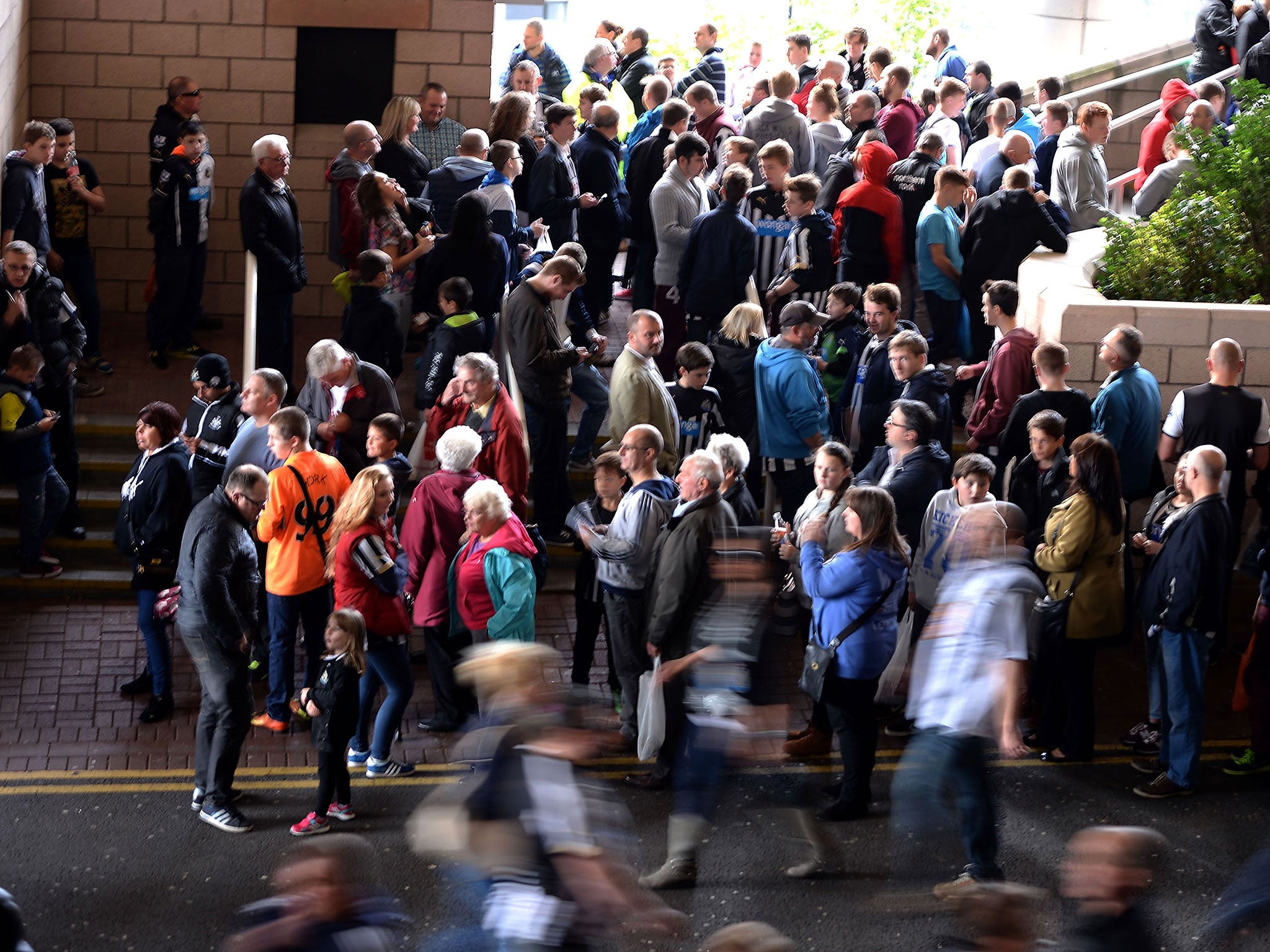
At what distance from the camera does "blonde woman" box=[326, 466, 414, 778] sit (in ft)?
28.3

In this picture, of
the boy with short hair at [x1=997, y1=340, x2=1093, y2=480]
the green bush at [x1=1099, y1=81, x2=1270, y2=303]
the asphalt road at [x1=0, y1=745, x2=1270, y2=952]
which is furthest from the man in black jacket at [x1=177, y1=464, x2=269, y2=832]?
the green bush at [x1=1099, y1=81, x2=1270, y2=303]

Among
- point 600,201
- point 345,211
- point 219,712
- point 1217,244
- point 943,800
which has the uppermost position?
point 600,201

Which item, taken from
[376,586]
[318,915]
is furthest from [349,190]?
[318,915]

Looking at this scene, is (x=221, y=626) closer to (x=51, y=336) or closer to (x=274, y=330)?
(x=51, y=336)

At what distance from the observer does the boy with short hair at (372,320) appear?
1123cm

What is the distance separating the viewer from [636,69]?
17.6 meters

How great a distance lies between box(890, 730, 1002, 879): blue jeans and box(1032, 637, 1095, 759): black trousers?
5.16 ft

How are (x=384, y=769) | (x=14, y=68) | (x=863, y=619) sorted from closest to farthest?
(x=863, y=619) → (x=384, y=769) → (x=14, y=68)

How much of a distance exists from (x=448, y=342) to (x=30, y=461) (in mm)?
2949

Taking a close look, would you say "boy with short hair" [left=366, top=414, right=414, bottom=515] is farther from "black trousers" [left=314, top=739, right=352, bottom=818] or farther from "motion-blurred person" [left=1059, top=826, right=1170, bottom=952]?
"motion-blurred person" [left=1059, top=826, right=1170, bottom=952]

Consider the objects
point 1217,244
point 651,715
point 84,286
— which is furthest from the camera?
point 84,286

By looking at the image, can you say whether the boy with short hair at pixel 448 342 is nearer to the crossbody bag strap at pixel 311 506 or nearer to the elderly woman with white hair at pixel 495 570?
the crossbody bag strap at pixel 311 506

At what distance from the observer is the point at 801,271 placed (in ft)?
40.1

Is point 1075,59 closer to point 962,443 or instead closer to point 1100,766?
point 962,443
